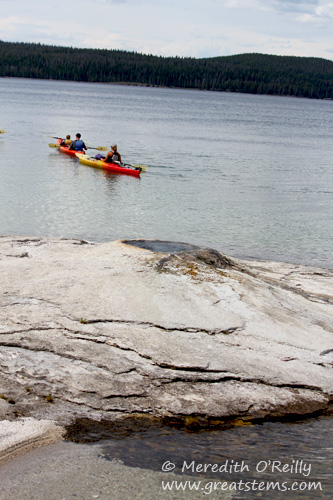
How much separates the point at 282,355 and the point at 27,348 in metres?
2.67

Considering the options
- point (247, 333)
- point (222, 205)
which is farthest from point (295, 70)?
point (247, 333)

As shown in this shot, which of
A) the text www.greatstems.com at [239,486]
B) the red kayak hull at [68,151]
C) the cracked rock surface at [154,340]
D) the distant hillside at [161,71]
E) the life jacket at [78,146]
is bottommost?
the text www.greatstems.com at [239,486]

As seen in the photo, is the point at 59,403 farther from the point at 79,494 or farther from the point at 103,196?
the point at 103,196

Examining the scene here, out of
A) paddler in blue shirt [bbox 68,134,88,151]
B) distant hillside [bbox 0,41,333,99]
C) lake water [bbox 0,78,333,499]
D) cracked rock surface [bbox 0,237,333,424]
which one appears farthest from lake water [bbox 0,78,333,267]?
distant hillside [bbox 0,41,333,99]

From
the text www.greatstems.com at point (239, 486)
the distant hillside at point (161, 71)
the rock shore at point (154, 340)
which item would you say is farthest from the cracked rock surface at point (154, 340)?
the distant hillside at point (161, 71)

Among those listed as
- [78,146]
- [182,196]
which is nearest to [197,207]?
[182,196]

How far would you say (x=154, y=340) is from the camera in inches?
238

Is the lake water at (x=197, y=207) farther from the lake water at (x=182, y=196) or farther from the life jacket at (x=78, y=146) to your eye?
the life jacket at (x=78, y=146)

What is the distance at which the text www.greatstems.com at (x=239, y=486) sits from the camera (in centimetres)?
416

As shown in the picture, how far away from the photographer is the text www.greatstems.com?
4.16 metres

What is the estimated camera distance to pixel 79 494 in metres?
3.98

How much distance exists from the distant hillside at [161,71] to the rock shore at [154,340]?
162 m

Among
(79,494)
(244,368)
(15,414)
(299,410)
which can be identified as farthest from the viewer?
(244,368)

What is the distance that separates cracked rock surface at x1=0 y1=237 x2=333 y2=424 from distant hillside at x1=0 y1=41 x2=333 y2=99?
162m
